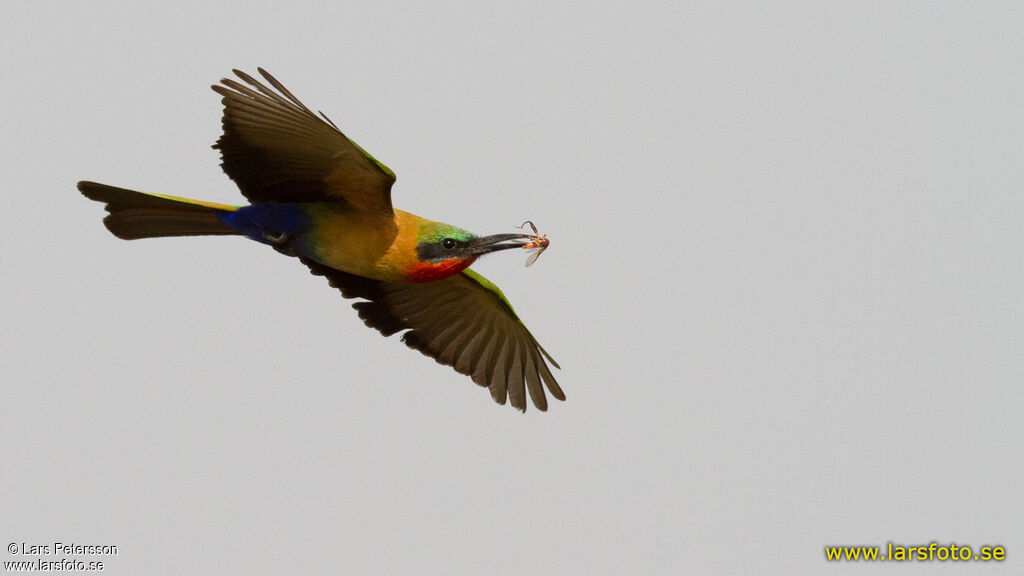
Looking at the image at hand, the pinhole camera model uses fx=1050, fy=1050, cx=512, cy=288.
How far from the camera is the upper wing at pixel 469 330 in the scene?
813cm

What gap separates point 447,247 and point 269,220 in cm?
119

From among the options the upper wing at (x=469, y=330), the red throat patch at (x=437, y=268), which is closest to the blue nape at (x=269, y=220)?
the red throat patch at (x=437, y=268)

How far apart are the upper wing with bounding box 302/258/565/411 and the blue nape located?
1.14m

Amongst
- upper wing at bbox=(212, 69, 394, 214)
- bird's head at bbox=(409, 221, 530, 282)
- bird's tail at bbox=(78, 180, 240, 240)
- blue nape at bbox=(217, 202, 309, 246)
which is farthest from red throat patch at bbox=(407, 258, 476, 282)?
bird's tail at bbox=(78, 180, 240, 240)

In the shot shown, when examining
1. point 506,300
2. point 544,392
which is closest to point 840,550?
point 544,392

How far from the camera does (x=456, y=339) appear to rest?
27.6 ft

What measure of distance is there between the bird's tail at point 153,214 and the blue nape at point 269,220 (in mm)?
63

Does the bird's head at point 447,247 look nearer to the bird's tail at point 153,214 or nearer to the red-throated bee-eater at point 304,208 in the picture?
the red-throated bee-eater at point 304,208

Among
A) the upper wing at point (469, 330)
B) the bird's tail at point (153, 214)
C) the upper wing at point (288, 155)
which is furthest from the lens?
the upper wing at point (469, 330)

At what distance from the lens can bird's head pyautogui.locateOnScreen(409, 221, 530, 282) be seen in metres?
6.95

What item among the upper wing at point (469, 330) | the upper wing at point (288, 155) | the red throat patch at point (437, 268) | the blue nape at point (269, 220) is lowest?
the upper wing at point (469, 330)

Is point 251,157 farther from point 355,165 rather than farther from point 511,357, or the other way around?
point 511,357

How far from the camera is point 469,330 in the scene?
8.41m

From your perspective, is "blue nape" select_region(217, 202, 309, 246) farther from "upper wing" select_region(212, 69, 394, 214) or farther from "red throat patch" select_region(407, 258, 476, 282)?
"red throat patch" select_region(407, 258, 476, 282)
